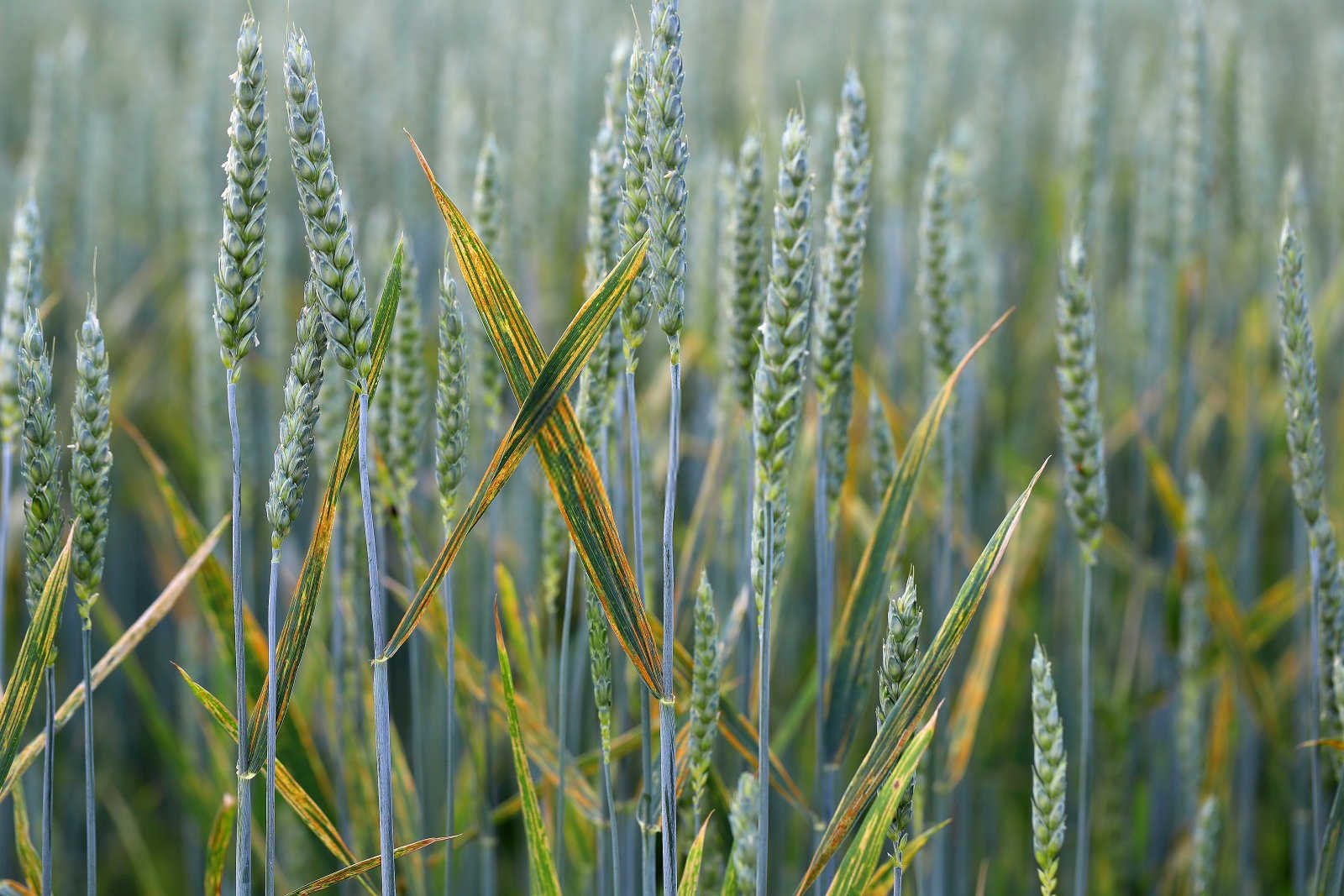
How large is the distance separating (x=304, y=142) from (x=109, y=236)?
2.17 meters

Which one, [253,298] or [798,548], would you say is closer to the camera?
[253,298]

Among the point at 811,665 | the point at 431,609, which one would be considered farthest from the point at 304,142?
the point at 811,665

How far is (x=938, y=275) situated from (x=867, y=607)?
19.3 inches

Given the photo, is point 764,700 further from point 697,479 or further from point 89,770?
point 697,479

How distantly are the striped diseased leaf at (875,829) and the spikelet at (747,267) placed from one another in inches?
16.1

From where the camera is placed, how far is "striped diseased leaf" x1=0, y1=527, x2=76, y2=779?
92 cm

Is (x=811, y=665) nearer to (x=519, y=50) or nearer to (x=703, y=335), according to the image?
(x=703, y=335)

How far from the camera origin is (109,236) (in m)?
2.62

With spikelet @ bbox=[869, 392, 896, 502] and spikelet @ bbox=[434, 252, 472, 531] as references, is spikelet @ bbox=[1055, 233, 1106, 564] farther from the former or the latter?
spikelet @ bbox=[434, 252, 472, 531]

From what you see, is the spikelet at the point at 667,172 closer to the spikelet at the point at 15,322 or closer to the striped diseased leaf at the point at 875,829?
the striped diseased leaf at the point at 875,829

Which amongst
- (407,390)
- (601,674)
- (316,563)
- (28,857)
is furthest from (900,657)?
(28,857)

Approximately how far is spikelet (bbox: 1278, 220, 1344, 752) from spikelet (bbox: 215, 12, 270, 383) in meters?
0.96

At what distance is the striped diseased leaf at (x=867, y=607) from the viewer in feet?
3.73

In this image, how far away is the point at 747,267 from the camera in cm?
110
